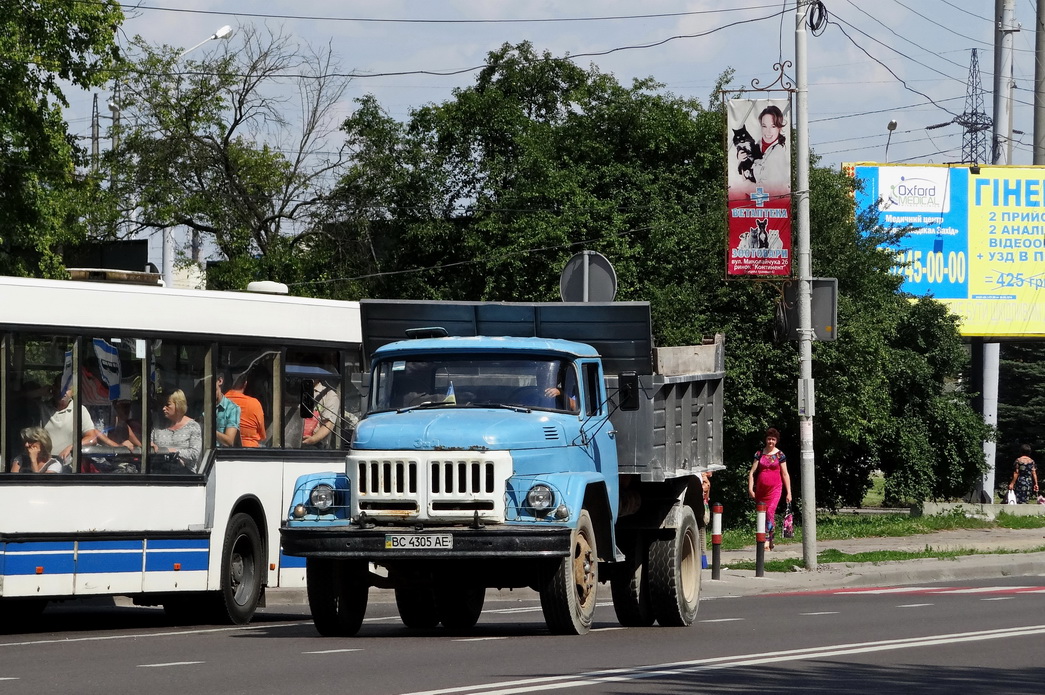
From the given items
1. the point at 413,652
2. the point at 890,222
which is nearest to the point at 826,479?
the point at 890,222

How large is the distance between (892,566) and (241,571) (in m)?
10.8

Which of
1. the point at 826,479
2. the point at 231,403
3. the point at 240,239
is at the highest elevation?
the point at 240,239

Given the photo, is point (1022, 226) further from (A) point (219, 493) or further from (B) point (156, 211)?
(A) point (219, 493)

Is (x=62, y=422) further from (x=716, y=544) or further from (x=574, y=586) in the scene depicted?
(x=716, y=544)

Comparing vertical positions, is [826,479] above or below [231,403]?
below

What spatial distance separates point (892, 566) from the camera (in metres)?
23.8

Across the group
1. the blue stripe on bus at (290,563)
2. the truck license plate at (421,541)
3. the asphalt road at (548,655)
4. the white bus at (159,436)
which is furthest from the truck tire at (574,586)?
the blue stripe on bus at (290,563)

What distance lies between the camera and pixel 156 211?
43.0 meters

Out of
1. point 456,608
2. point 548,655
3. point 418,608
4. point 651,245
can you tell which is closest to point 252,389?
point 418,608

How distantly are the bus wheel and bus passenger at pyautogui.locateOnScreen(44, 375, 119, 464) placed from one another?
1786 mm

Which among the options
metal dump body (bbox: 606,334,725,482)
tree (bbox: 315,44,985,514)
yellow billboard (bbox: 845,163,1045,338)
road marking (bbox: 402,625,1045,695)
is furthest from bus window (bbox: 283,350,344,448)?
yellow billboard (bbox: 845,163,1045,338)

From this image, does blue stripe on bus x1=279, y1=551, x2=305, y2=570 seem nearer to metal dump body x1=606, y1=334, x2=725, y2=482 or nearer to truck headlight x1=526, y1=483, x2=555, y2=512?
metal dump body x1=606, y1=334, x2=725, y2=482

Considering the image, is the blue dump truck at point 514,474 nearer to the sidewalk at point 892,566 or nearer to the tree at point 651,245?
the sidewalk at point 892,566

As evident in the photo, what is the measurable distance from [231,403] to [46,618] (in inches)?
124
